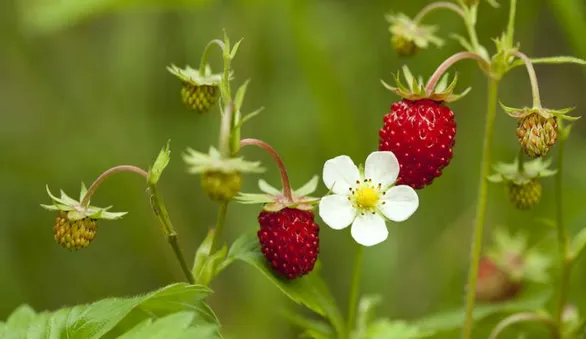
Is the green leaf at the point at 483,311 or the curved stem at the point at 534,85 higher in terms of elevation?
the curved stem at the point at 534,85

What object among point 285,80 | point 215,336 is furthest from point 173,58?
point 215,336

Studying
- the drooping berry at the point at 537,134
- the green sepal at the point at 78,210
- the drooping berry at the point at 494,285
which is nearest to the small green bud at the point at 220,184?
the green sepal at the point at 78,210

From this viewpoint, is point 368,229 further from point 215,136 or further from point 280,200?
point 215,136

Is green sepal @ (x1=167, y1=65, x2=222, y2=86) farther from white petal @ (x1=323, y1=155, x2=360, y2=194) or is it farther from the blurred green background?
the blurred green background

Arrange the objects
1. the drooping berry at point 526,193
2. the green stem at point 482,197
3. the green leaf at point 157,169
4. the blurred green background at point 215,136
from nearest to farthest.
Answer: the green leaf at point 157,169 < the green stem at point 482,197 < the drooping berry at point 526,193 < the blurred green background at point 215,136

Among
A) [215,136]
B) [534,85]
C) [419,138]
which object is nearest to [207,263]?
[419,138]

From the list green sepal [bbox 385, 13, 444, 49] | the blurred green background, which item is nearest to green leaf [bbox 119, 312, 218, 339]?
green sepal [bbox 385, 13, 444, 49]

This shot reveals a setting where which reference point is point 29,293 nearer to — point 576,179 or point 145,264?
point 145,264

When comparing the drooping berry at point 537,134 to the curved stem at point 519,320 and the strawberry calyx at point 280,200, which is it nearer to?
the strawberry calyx at point 280,200
